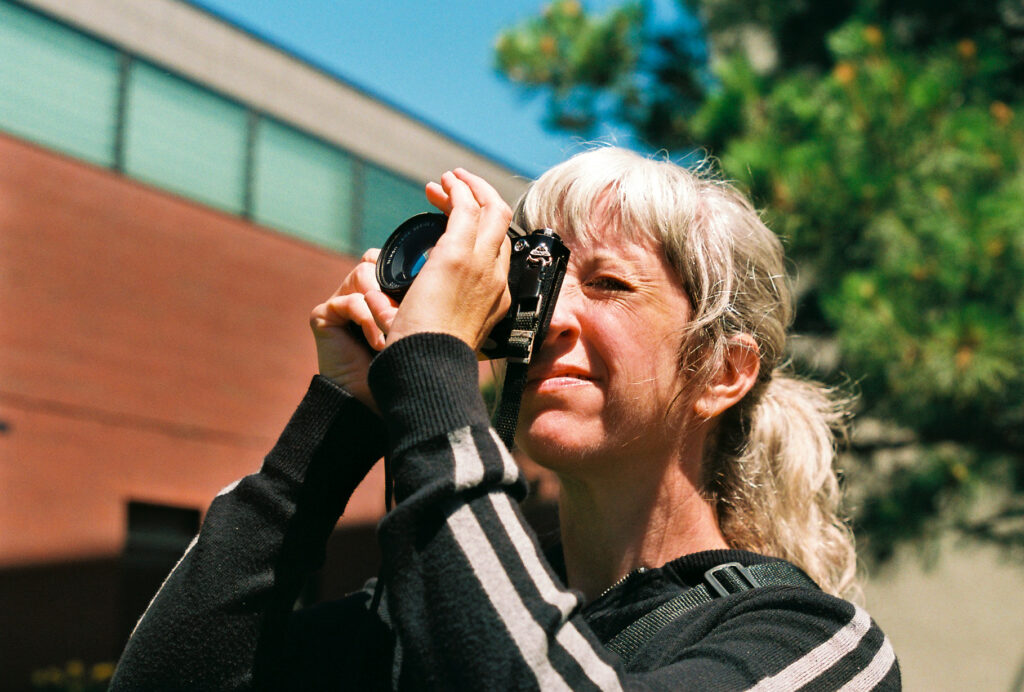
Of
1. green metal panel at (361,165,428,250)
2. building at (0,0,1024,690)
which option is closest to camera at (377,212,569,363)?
building at (0,0,1024,690)

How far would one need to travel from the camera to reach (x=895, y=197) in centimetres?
341

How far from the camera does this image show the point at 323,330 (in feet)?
4.00

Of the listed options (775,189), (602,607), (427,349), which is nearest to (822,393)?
(602,607)

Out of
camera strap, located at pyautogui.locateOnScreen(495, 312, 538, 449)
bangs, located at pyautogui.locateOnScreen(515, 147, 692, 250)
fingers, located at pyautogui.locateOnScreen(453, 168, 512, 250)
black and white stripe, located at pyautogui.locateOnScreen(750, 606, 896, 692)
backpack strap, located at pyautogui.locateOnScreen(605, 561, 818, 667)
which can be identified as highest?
bangs, located at pyautogui.locateOnScreen(515, 147, 692, 250)

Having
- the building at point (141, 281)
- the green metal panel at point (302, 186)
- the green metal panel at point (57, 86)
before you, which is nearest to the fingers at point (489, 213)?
the building at point (141, 281)

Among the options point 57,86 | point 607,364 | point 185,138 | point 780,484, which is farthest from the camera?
point 185,138

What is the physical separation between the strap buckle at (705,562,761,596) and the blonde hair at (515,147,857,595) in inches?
9.8

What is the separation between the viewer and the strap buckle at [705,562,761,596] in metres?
1.14

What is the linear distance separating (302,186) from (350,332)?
8.05 m

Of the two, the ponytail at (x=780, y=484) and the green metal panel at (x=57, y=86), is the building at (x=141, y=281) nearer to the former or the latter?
the green metal panel at (x=57, y=86)

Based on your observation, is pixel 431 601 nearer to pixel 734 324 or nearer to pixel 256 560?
pixel 256 560

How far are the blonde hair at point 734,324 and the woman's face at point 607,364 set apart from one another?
3cm

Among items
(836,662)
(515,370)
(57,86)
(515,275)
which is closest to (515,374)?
(515,370)

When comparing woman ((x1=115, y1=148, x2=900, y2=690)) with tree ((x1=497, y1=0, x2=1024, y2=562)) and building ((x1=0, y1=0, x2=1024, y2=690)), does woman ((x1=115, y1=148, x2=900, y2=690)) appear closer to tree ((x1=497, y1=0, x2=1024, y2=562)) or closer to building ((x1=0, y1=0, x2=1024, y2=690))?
tree ((x1=497, y1=0, x2=1024, y2=562))
